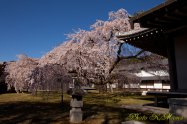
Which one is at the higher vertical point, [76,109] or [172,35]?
[172,35]

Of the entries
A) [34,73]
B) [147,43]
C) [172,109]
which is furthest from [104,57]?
[172,109]

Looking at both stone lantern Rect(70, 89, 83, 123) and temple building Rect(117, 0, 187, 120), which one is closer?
temple building Rect(117, 0, 187, 120)

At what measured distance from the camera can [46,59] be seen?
24.2 m

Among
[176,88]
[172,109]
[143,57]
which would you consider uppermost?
[143,57]

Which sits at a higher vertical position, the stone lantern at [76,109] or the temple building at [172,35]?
the temple building at [172,35]

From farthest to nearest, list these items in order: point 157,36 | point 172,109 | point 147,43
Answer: point 147,43, point 157,36, point 172,109

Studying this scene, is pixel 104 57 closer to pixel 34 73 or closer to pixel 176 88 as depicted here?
pixel 34 73

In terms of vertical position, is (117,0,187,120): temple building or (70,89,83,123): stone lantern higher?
(117,0,187,120): temple building

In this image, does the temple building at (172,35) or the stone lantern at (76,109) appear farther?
the stone lantern at (76,109)

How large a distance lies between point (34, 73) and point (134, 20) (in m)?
14.3

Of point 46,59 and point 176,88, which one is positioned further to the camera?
point 46,59

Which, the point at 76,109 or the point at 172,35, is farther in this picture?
the point at 76,109

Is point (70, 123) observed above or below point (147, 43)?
below

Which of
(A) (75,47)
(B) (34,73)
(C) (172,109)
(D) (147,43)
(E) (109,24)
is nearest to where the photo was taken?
(C) (172,109)
